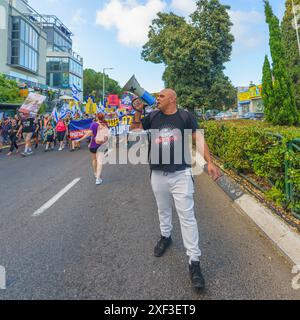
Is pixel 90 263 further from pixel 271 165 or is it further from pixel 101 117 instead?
pixel 101 117

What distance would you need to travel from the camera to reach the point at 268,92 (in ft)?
31.8

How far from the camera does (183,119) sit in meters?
2.78

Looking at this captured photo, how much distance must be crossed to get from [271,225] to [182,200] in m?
1.77

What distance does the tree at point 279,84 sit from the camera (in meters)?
9.27

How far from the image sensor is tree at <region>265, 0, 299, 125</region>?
9.27m

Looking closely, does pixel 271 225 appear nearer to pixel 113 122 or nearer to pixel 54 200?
pixel 54 200

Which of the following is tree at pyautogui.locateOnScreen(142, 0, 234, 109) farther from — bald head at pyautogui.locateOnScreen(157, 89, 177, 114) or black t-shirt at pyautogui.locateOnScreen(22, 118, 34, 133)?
bald head at pyautogui.locateOnScreen(157, 89, 177, 114)

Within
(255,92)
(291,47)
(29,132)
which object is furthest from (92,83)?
(29,132)

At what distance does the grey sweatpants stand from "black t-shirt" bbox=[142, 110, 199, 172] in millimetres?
101

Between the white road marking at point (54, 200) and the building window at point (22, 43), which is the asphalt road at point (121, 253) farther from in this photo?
the building window at point (22, 43)

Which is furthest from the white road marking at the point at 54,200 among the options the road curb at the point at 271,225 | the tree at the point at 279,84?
the tree at the point at 279,84

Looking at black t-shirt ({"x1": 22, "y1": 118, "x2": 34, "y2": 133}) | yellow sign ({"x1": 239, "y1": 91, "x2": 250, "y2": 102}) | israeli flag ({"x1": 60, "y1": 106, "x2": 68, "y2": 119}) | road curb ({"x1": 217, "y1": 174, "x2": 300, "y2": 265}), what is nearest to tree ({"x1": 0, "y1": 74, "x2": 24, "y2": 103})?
israeli flag ({"x1": 60, "y1": 106, "x2": 68, "y2": 119})

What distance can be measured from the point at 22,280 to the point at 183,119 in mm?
2400
